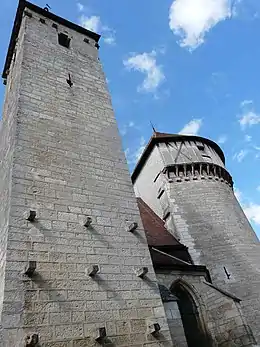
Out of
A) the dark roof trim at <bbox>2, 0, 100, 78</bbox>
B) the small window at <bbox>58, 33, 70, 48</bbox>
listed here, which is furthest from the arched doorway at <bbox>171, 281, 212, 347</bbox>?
the dark roof trim at <bbox>2, 0, 100, 78</bbox>

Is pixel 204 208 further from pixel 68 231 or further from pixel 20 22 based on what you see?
pixel 20 22

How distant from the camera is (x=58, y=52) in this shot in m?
8.45

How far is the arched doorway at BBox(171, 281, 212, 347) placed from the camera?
22.2 ft

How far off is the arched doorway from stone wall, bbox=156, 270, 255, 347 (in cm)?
9

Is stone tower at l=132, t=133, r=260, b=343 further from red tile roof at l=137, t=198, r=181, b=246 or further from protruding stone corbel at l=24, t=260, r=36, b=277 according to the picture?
protruding stone corbel at l=24, t=260, r=36, b=277

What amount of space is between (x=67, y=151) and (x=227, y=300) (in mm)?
4965

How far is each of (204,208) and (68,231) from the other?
23.3 feet

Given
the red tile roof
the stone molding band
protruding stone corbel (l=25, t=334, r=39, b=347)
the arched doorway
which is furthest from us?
the stone molding band

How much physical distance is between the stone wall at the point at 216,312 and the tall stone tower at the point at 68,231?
2.72m

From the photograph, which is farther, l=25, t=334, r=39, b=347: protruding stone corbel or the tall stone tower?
the tall stone tower

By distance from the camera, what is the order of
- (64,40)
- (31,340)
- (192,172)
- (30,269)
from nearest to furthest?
(31,340)
(30,269)
(64,40)
(192,172)

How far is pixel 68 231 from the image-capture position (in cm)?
476

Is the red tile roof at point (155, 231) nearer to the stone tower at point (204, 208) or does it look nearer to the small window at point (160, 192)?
the stone tower at point (204, 208)

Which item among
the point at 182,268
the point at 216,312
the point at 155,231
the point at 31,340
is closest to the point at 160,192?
the point at 155,231
